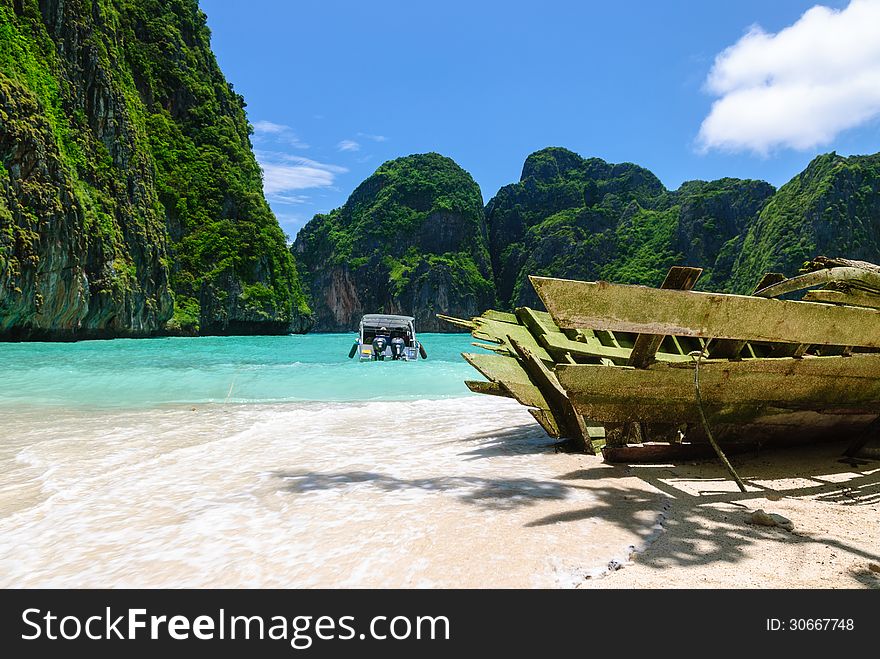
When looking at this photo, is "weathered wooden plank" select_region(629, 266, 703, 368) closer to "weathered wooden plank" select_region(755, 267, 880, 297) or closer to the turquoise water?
"weathered wooden plank" select_region(755, 267, 880, 297)

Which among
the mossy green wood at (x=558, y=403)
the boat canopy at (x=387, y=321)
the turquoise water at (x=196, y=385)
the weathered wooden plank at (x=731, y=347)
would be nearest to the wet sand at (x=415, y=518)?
the mossy green wood at (x=558, y=403)

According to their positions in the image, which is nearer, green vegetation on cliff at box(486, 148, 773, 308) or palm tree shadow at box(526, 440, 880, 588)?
palm tree shadow at box(526, 440, 880, 588)

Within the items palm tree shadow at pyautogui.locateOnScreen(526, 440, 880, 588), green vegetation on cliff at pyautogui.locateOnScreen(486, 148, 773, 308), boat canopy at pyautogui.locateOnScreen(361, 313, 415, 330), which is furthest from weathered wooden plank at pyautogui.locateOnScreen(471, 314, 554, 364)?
green vegetation on cliff at pyautogui.locateOnScreen(486, 148, 773, 308)

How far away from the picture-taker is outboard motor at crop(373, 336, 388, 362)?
23.5m

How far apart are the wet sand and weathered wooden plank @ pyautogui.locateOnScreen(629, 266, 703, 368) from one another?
961mm

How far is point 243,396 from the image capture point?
1141 centimetres

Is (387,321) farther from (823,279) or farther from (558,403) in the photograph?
(823,279)

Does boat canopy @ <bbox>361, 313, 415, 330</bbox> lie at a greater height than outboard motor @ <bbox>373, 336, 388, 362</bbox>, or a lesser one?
greater

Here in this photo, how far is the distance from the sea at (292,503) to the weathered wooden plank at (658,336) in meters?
1.04

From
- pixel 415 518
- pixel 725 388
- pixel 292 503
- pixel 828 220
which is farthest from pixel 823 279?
pixel 828 220

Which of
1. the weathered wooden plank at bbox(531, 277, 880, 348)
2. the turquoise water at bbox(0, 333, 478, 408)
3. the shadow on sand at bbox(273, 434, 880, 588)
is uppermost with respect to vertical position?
the weathered wooden plank at bbox(531, 277, 880, 348)

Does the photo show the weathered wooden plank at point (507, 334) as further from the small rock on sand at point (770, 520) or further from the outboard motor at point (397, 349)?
the outboard motor at point (397, 349)

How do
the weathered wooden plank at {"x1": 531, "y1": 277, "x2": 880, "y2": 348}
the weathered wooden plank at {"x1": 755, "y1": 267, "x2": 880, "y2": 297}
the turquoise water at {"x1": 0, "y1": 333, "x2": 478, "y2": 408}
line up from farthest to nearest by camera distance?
the turquoise water at {"x1": 0, "y1": 333, "x2": 478, "y2": 408}, the weathered wooden plank at {"x1": 755, "y1": 267, "x2": 880, "y2": 297}, the weathered wooden plank at {"x1": 531, "y1": 277, "x2": 880, "y2": 348}

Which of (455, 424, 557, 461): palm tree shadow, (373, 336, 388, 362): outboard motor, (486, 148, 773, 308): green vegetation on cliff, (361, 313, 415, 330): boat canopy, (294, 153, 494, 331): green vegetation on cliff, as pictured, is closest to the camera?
(455, 424, 557, 461): palm tree shadow
